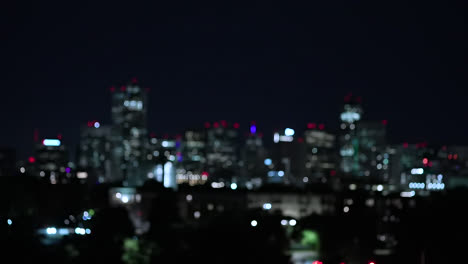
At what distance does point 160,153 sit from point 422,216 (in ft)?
172

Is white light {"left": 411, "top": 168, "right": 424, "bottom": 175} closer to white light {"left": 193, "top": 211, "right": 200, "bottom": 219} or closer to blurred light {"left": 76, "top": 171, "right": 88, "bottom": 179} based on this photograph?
blurred light {"left": 76, "top": 171, "right": 88, "bottom": 179}

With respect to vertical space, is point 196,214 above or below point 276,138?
below

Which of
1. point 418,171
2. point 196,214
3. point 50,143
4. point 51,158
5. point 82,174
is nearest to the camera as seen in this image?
point 196,214

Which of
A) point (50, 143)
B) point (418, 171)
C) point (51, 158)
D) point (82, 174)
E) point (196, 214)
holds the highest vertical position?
point (50, 143)

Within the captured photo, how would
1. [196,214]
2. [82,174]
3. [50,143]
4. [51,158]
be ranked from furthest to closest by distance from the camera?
[50,143]
[51,158]
[82,174]
[196,214]

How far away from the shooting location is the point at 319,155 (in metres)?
72.8

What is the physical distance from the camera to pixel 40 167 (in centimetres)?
6819

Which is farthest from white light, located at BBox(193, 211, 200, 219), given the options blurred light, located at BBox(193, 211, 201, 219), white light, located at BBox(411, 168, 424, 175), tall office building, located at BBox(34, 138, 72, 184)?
white light, located at BBox(411, 168, 424, 175)

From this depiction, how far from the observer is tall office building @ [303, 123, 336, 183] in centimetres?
7012

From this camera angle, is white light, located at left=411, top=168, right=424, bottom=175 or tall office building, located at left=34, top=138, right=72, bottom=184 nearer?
white light, located at left=411, top=168, right=424, bottom=175

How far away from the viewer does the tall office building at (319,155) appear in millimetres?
70119

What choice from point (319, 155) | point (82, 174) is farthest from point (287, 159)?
point (82, 174)

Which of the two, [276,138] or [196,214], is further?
[276,138]

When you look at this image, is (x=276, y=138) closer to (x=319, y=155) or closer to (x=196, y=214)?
(x=319, y=155)
